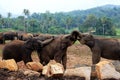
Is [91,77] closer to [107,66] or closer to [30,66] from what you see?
[107,66]

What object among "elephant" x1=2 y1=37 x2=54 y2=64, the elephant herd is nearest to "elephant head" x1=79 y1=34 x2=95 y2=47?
the elephant herd

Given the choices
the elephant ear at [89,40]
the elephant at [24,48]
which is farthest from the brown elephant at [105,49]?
the elephant at [24,48]

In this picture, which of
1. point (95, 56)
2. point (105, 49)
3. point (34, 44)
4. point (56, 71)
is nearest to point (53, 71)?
point (56, 71)

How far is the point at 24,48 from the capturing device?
11727mm

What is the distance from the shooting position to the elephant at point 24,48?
447 inches

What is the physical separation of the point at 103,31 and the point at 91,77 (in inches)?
2292

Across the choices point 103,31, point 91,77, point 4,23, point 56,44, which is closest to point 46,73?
point 91,77

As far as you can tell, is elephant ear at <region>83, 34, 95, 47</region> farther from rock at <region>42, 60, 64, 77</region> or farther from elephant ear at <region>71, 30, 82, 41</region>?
rock at <region>42, 60, 64, 77</region>

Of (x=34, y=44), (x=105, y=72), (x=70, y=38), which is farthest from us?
(x=34, y=44)

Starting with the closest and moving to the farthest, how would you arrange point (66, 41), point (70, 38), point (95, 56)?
1. point (70, 38)
2. point (66, 41)
3. point (95, 56)

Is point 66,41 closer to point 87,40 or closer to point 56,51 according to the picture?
point 56,51

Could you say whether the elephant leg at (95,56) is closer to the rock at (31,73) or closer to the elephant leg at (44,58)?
the elephant leg at (44,58)

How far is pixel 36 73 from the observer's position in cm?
877

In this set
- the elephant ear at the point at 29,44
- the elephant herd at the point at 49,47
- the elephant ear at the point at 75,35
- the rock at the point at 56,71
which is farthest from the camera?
the elephant ear at the point at 29,44
